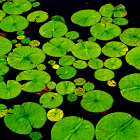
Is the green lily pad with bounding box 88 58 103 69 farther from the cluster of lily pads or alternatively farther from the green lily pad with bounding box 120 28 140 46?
the green lily pad with bounding box 120 28 140 46

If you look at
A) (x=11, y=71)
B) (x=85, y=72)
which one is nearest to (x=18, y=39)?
(x=11, y=71)

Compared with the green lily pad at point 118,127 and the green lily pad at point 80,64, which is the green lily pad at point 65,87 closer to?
the green lily pad at point 80,64

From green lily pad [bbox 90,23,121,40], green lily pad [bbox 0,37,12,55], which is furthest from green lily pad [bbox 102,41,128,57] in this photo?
green lily pad [bbox 0,37,12,55]

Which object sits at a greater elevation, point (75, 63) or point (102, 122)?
point (75, 63)

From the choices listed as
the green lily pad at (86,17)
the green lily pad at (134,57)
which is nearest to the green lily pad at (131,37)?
the green lily pad at (134,57)

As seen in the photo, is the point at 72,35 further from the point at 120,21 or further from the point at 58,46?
the point at 120,21

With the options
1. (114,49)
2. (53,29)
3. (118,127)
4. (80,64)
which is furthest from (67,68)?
(118,127)

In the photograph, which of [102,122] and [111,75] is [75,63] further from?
[102,122]
